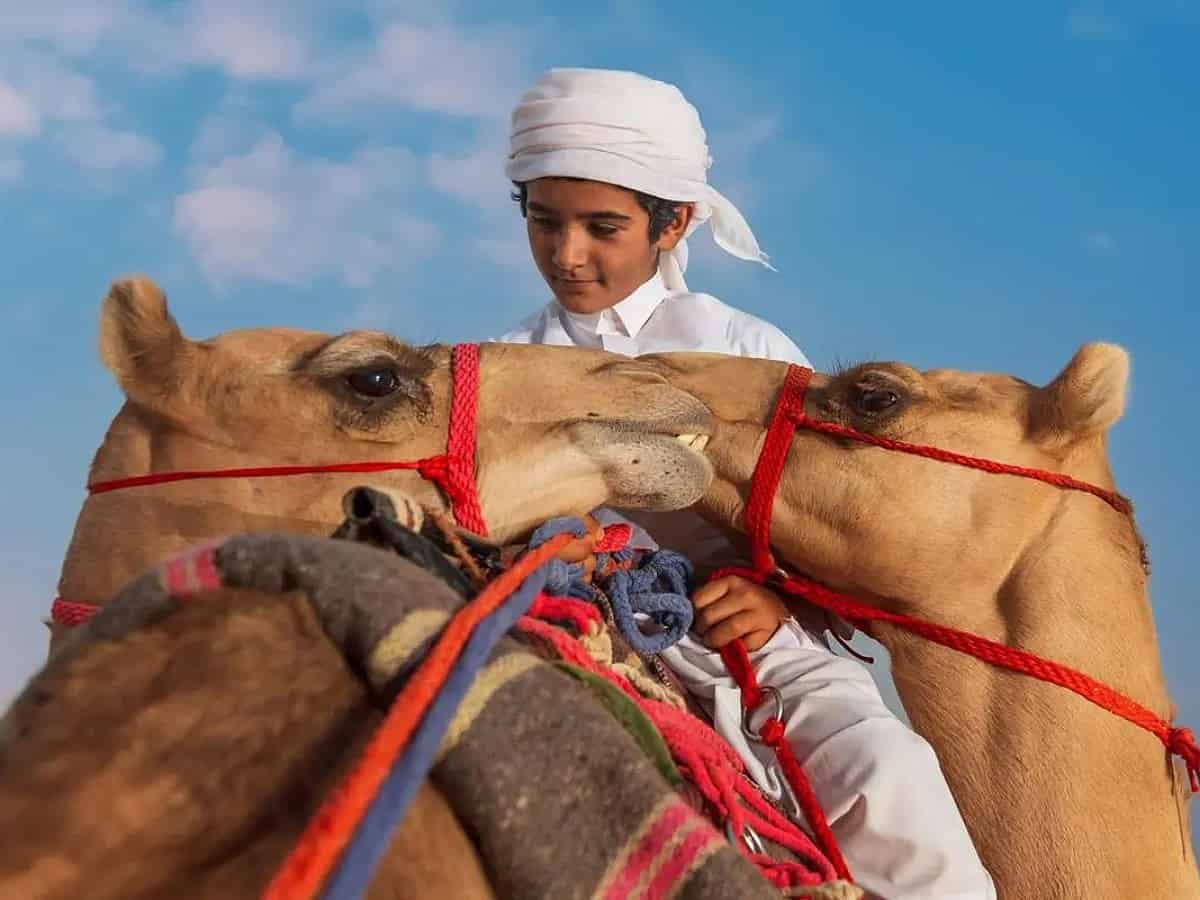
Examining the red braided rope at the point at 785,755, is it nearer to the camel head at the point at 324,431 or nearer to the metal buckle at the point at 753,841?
the metal buckle at the point at 753,841

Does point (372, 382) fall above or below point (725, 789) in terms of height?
above

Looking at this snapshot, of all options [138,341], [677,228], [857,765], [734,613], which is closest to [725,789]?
[857,765]

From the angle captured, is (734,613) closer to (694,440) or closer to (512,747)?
(694,440)

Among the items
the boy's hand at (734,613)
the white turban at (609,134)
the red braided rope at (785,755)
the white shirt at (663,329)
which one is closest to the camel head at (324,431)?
the boy's hand at (734,613)

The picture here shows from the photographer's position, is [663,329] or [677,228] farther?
[677,228]

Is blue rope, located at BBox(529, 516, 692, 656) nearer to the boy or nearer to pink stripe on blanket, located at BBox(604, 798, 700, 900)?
the boy

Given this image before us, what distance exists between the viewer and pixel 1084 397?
9.87ft

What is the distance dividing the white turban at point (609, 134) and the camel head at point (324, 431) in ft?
4.55

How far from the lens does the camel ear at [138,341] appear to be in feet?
8.52

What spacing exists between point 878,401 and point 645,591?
0.79 metres

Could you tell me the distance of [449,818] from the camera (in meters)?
1.07

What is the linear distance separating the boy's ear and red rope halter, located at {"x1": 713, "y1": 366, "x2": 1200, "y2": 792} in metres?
1.30

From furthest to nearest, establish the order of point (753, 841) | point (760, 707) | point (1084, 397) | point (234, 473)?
1. point (1084, 397)
2. point (760, 707)
3. point (234, 473)
4. point (753, 841)

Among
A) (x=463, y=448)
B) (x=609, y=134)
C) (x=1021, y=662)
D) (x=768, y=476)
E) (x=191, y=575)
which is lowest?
(x=1021, y=662)
